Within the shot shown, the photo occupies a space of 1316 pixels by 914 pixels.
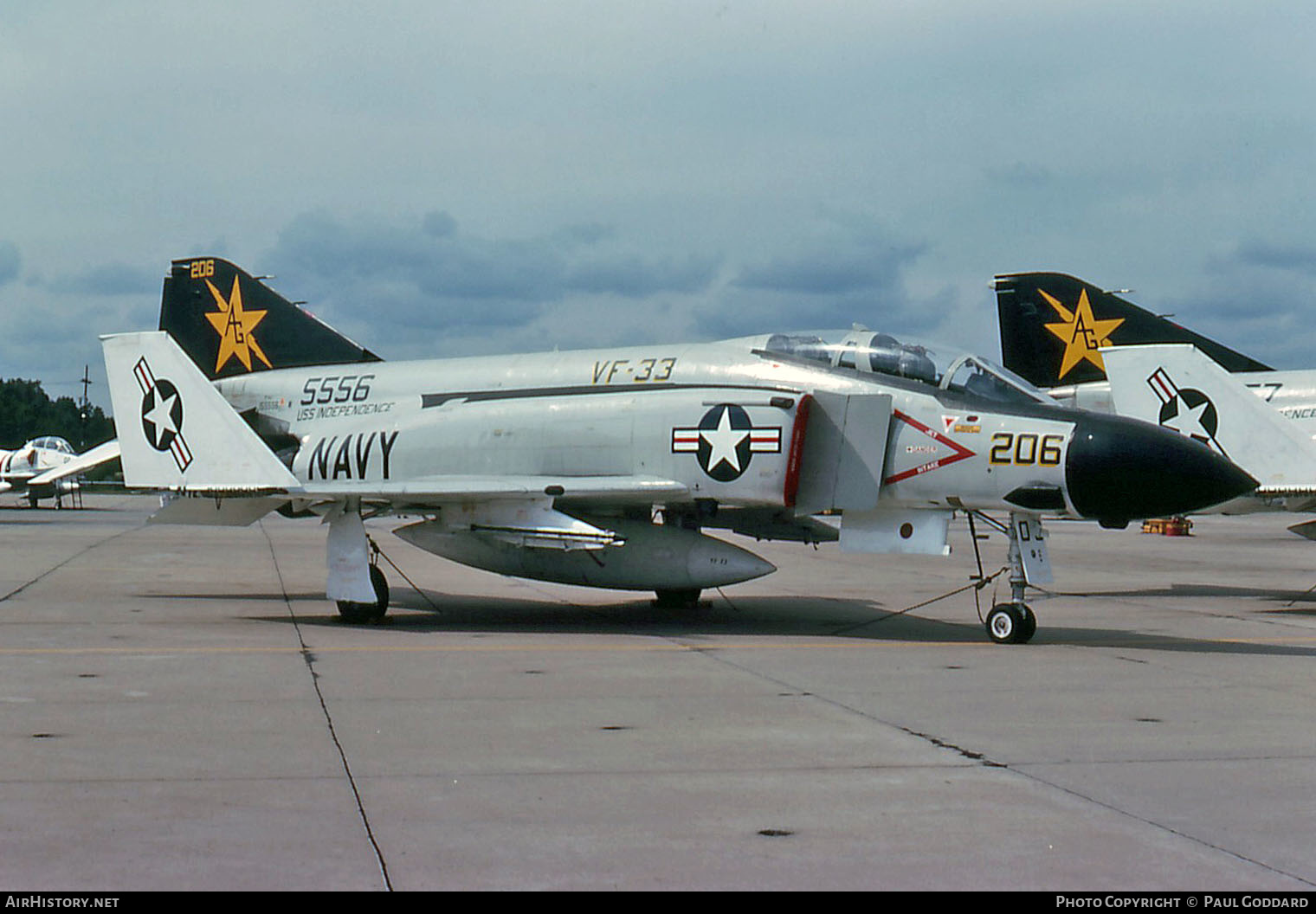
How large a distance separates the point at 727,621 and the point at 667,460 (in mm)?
2214

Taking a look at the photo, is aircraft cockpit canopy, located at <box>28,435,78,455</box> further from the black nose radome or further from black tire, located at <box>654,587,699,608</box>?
the black nose radome

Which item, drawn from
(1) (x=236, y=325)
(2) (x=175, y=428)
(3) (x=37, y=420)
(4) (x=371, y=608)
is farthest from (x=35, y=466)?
(3) (x=37, y=420)

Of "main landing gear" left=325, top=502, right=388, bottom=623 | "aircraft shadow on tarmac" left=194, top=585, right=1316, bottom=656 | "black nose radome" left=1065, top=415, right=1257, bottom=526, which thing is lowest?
"aircraft shadow on tarmac" left=194, top=585, right=1316, bottom=656

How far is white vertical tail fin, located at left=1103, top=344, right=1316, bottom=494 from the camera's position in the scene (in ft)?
51.5

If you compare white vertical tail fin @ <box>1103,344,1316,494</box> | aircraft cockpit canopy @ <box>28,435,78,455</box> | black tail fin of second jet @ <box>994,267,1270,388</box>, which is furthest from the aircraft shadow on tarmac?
aircraft cockpit canopy @ <box>28,435,78,455</box>

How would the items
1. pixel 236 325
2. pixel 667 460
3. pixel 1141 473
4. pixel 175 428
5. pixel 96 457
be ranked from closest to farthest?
pixel 1141 473, pixel 667 460, pixel 175 428, pixel 236 325, pixel 96 457

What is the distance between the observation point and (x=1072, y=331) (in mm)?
20938

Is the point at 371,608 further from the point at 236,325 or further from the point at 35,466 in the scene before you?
the point at 35,466

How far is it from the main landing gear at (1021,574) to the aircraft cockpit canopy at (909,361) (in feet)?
3.59

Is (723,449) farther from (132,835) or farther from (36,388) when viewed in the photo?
(36,388)

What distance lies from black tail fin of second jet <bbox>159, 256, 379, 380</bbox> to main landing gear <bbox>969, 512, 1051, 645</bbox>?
28.2 ft

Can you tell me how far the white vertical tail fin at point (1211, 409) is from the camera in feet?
51.5

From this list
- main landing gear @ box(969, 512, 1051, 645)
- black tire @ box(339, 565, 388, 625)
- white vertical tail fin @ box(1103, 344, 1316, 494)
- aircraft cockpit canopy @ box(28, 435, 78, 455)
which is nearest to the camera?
main landing gear @ box(969, 512, 1051, 645)

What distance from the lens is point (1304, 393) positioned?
18.9 m
